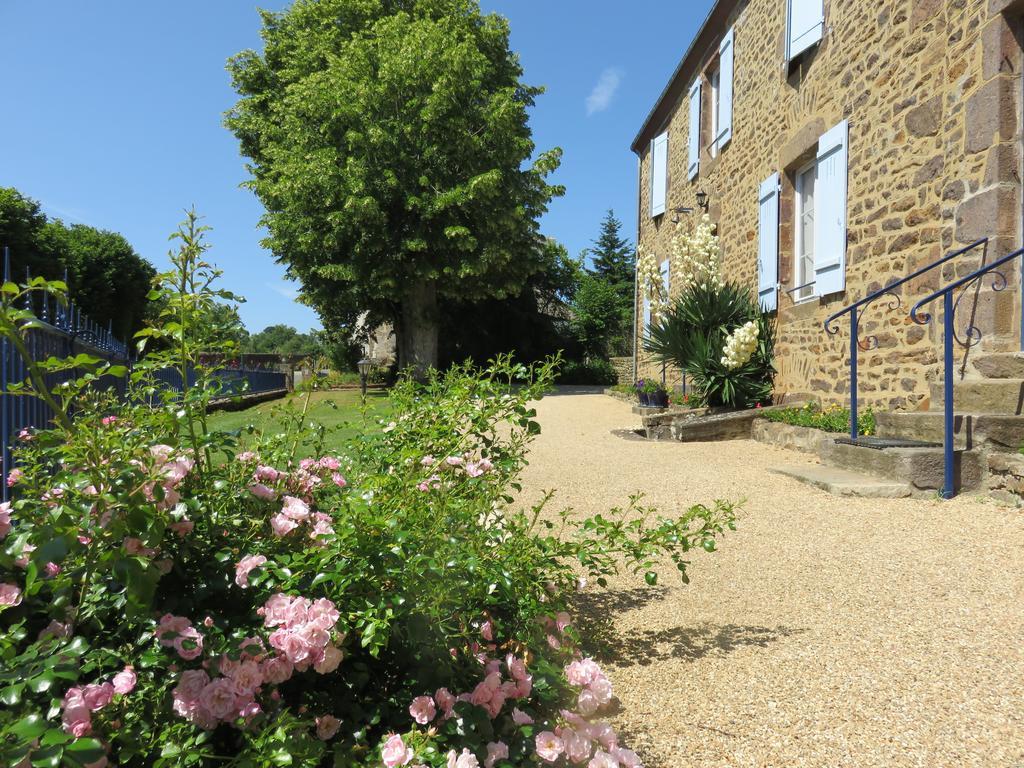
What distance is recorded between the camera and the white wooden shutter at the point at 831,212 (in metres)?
5.97

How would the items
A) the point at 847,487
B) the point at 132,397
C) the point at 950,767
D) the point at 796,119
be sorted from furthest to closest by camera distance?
the point at 796,119, the point at 847,487, the point at 132,397, the point at 950,767

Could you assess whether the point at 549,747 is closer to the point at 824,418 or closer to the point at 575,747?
the point at 575,747

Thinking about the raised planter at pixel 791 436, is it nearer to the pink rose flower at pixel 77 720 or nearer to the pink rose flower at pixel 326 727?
the pink rose flower at pixel 326 727

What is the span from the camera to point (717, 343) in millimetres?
7691

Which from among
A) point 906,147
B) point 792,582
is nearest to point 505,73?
point 906,147

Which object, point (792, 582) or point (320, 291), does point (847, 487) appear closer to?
point (792, 582)

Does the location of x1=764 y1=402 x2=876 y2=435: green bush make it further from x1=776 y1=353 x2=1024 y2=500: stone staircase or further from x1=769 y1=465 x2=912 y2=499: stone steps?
x1=769 y1=465 x2=912 y2=499: stone steps

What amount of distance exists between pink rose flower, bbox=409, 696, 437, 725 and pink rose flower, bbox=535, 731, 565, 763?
0.73 feet

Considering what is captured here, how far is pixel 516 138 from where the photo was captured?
15688 millimetres

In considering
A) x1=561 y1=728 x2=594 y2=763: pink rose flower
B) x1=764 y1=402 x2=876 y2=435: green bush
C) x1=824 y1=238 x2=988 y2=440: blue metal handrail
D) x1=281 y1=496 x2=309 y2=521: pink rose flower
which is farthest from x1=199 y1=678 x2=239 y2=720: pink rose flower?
x1=764 y1=402 x2=876 y2=435: green bush

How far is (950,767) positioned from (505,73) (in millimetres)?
18968

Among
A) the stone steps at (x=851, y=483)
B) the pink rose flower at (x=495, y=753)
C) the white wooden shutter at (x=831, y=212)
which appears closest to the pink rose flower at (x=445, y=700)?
the pink rose flower at (x=495, y=753)

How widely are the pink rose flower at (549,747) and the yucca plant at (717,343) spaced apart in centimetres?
651

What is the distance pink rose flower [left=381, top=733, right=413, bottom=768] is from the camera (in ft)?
3.83
